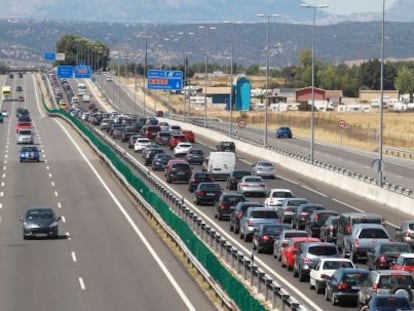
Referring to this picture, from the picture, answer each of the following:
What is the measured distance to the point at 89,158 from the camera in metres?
89.1

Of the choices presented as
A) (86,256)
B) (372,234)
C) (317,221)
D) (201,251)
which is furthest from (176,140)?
(201,251)

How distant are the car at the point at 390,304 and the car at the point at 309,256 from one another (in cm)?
891

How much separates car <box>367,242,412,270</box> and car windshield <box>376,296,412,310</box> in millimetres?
9401

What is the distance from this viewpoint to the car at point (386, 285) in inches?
1172

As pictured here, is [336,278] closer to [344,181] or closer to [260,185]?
[260,185]

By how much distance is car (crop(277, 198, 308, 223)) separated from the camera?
52000 millimetres

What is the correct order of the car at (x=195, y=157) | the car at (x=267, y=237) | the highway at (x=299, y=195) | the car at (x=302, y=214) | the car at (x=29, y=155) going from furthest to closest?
the car at (x=29, y=155) < the car at (x=195, y=157) < the car at (x=302, y=214) < the car at (x=267, y=237) < the highway at (x=299, y=195)

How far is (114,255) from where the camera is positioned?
42.5 metres

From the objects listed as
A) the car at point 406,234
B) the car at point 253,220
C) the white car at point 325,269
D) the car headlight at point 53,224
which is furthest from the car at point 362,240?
the car headlight at point 53,224

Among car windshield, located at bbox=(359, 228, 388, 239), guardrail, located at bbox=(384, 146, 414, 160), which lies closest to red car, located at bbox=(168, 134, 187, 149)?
guardrail, located at bbox=(384, 146, 414, 160)

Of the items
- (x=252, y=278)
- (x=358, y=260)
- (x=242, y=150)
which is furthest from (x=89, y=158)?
(x=252, y=278)

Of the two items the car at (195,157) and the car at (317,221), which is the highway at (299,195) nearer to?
the car at (195,157)

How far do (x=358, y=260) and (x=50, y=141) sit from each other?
70409mm

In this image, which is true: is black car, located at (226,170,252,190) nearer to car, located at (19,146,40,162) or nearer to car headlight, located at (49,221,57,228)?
car headlight, located at (49,221,57,228)
